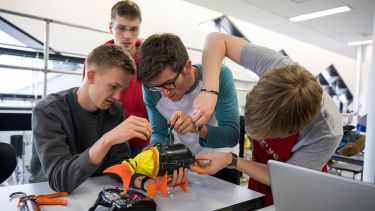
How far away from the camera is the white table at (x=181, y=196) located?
84 centimetres

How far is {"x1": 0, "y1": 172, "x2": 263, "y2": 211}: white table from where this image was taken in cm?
84

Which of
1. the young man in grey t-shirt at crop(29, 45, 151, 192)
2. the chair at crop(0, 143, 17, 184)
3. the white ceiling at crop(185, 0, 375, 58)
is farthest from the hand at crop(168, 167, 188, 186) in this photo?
the white ceiling at crop(185, 0, 375, 58)

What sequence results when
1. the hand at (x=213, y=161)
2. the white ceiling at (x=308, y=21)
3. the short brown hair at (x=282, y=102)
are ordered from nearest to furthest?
the short brown hair at (x=282, y=102) → the hand at (x=213, y=161) → the white ceiling at (x=308, y=21)

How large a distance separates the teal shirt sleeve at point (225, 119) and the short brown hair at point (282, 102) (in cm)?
35

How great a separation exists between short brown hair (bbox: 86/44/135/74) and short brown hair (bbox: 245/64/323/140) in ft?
1.89

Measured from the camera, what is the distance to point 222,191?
3.26ft

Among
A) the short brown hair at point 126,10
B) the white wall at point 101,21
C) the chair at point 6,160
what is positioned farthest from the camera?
the white wall at point 101,21

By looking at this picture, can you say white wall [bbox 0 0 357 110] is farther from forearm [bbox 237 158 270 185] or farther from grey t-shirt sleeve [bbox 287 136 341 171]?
grey t-shirt sleeve [bbox 287 136 341 171]

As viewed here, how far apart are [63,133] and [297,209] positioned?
2.69 ft

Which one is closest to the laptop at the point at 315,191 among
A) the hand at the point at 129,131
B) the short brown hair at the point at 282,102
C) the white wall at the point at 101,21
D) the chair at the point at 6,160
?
the short brown hair at the point at 282,102

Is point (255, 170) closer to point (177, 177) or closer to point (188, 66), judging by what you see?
point (177, 177)

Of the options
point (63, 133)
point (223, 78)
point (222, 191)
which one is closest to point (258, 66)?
point (223, 78)

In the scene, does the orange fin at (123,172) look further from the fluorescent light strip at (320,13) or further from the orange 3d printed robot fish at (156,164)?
the fluorescent light strip at (320,13)

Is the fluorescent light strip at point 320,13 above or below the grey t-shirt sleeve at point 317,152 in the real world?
above
